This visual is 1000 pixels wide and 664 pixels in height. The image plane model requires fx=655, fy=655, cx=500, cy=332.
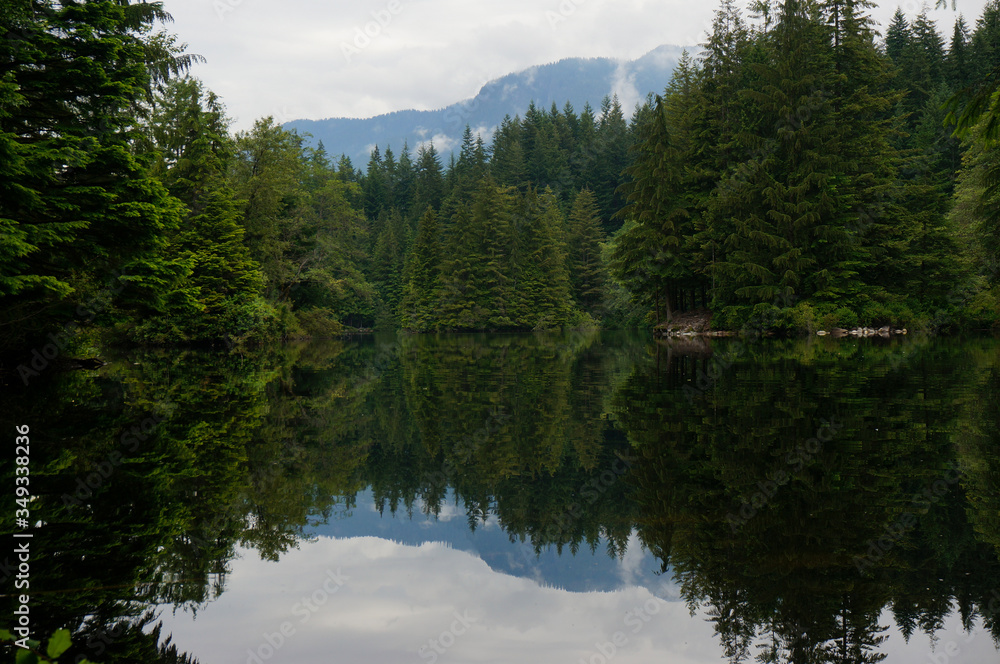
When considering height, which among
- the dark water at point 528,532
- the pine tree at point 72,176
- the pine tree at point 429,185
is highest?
the pine tree at point 429,185

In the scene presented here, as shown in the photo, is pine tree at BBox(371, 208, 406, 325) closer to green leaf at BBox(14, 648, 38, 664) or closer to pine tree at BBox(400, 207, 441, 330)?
pine tree at BBox(400, 207, 441, 330)

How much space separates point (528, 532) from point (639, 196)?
3903 cm

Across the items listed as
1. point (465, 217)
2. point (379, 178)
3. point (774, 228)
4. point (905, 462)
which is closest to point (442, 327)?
point (465, 217)

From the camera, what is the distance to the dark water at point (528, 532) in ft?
12.4

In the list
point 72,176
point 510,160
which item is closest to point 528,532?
point 72,176

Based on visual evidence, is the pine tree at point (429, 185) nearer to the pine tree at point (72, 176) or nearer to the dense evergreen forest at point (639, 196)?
the dense evergreen forest at point (639, 196)

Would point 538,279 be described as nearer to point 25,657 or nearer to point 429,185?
point 429,185

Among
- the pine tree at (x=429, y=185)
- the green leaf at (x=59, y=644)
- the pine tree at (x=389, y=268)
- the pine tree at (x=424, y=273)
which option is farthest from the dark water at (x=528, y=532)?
the pine tree at (x=429, y=185)

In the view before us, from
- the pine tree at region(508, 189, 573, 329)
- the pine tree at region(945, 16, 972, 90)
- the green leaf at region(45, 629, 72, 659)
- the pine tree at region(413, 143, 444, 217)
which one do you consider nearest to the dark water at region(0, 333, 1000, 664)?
the green leaf at region(45, 629, 72, 659)

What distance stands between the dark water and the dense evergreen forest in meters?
3.65

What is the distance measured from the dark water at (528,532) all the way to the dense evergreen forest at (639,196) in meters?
3.65

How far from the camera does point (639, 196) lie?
4216 cm

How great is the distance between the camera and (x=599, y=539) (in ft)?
17.6

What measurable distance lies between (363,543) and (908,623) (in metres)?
3.95
